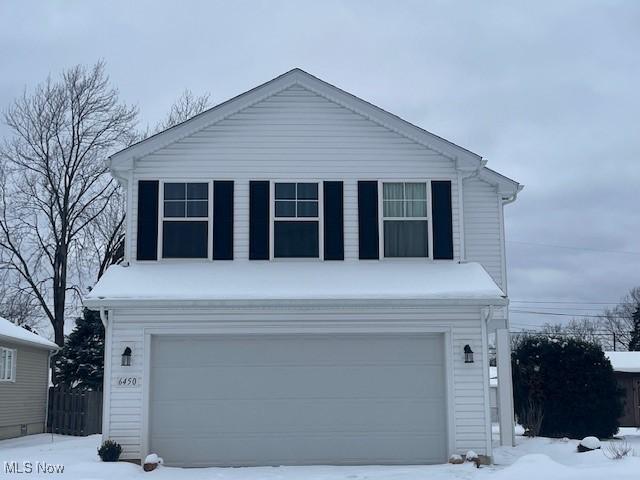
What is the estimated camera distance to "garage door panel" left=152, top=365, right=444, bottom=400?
44.1 feet

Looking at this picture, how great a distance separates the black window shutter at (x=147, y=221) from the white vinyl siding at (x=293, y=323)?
133 centimetres

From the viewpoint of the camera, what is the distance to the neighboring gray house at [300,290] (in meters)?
13.2

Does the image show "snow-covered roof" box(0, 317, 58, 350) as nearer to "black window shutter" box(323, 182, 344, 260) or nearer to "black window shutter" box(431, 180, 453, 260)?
"black window shutter" box(323, 182, 344, 260)

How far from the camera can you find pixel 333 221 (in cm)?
1438

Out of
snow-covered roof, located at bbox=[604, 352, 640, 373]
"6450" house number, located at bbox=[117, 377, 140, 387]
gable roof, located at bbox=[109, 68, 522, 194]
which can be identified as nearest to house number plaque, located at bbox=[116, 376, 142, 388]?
"6450" house number, located at bbox=[117, 377, 140, 387]

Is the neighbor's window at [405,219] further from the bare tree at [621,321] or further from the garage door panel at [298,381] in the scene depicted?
the bare tree at [621,321]

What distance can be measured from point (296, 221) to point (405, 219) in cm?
208

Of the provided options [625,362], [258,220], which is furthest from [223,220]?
[625,362]

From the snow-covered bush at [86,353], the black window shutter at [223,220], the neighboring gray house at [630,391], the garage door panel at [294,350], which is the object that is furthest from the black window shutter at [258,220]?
the neighboring gray house at [630,391]

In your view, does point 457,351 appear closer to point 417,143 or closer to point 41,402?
point 417,143

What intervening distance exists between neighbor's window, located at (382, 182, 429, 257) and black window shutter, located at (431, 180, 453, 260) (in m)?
0.16

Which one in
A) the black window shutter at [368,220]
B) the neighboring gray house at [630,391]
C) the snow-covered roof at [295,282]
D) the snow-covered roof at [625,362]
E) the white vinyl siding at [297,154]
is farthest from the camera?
the neighboring gray house at [630,391]

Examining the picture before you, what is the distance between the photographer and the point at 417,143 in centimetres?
1470

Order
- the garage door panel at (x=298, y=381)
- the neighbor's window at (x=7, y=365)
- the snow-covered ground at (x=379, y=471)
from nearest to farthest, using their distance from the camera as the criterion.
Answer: the snow-covered ground at (x=379, y=471) < the garage door panel at (x=298, y=381) < the neighbor's window at (x=7, y=365)
